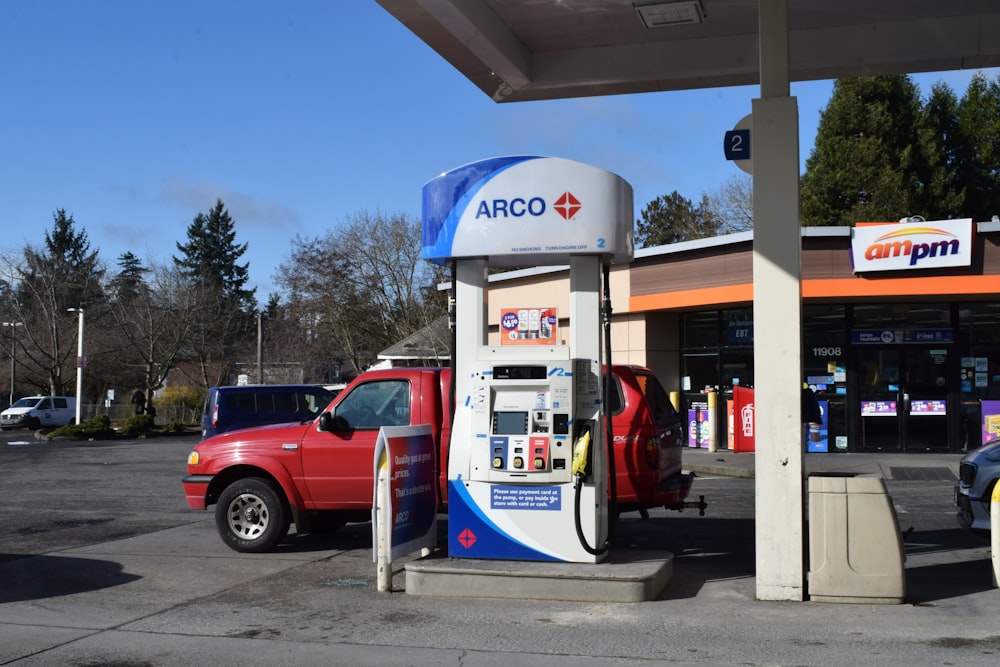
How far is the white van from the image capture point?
44.4 meters

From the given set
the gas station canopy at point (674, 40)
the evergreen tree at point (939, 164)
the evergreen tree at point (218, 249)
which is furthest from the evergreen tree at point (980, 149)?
the evergreen tree at point (218, 249)

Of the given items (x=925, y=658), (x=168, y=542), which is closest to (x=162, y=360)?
(x=168, y=542)

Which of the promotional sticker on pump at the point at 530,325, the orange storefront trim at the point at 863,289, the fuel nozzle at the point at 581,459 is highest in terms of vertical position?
the orange storefront trim at the point at 863,289

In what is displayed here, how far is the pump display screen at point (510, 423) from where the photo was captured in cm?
867

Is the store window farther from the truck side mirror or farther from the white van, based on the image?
the white van

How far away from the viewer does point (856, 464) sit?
20.0 m

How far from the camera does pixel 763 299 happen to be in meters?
8.26

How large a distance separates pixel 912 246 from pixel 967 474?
38.1 feet

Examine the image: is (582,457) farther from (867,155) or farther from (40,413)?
(40,413)

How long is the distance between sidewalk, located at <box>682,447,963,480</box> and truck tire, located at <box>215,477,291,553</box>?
10.00m

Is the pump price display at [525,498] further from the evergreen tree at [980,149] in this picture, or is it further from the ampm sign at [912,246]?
the evergreen tree at [980,149]

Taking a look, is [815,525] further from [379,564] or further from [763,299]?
[379,564]

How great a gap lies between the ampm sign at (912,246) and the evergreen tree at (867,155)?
18926 mm

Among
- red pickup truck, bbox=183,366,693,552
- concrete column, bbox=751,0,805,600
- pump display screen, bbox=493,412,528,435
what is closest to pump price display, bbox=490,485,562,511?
pump display screen, bbox=493,412,528,435
